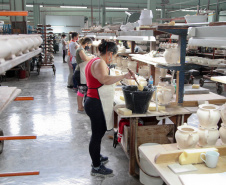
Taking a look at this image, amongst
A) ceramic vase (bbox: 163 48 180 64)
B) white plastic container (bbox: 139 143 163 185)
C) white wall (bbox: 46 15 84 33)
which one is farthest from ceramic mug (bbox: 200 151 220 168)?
white wall (bbox: 46 15 84 33)

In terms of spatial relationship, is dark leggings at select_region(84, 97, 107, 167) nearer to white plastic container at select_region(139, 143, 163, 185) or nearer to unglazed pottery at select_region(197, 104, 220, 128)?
white plastic container at select_region(139, 143, 163, 185)

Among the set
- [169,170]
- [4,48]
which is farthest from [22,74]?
[4,48]

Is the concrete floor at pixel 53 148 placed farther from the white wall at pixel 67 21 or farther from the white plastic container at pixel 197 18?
the white wall at pixel 67 21

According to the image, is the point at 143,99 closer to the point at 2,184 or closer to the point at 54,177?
the point at 54,177

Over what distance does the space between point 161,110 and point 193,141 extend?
1.04m

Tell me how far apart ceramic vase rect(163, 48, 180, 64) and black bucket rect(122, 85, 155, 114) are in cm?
45

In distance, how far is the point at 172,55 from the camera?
10.7ft

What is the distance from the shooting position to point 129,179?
3.26 meters

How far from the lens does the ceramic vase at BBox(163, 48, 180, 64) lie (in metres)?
3.27

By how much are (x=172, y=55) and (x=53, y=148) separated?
235 cm

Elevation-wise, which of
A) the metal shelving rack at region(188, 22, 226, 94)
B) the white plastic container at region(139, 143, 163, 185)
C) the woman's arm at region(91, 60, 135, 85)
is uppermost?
the metal shelving rack at region(188, 22, 226, 94)

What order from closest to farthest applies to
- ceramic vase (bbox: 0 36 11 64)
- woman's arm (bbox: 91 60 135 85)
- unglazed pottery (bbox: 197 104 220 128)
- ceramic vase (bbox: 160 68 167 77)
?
ceramic vase (bbox: 0 36 11 64) → unglazed pottery (bbox: 197 104 220 128) → woman's arm (bbox: 91 60 135 85) → ceramic vase (bbox: 160 68 167 77)

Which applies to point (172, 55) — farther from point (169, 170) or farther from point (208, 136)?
point (169, 170)

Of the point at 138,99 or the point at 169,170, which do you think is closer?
the point at 169,170
